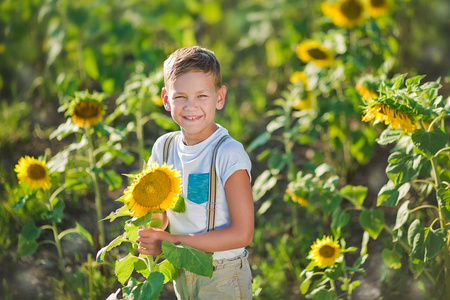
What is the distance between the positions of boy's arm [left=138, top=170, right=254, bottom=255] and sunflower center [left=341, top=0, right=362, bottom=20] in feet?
6.03

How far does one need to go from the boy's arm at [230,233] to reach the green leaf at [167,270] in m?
0.15

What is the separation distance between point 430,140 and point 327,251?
0.54 meters

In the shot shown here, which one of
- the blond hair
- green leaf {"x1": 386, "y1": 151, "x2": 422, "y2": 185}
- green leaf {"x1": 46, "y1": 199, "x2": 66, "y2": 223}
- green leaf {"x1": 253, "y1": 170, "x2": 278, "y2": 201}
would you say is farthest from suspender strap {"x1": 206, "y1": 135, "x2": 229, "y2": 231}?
green leaf {"x1": 253, "y1": 170, "x2": 278, "y2": 201}

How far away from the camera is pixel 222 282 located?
5.80 ft

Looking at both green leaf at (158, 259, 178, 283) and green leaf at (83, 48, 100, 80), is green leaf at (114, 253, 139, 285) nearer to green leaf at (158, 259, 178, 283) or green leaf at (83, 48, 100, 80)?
green leaf at (158, 259, 178, 283)

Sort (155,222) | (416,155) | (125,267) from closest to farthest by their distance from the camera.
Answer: (155,222) < (125,267) < (416,155)

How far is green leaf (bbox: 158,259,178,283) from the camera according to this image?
178cm

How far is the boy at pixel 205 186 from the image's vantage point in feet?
5.47

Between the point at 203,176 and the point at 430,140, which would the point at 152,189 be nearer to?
the point at 203,176

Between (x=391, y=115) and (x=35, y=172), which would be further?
(x=35, y=172)

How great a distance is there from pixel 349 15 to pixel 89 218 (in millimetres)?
1836

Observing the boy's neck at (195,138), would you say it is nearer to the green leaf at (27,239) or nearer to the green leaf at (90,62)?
the green leaf at (27,239)

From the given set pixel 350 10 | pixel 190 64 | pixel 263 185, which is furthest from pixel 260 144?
pixel 190 64

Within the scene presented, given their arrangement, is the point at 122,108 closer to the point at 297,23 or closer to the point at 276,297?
the point at 276,297
